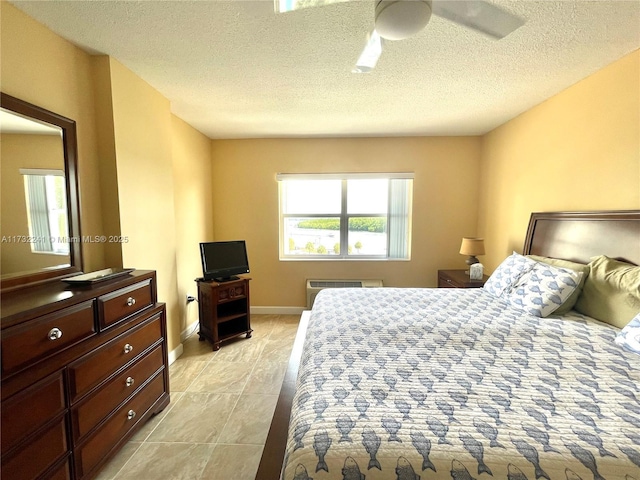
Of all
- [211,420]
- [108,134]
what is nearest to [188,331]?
[211,420]

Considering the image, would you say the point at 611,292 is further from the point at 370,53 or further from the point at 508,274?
the point at 370,53

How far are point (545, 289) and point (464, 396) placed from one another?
4.15 ft

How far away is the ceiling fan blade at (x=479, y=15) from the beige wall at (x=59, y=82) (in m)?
2.03

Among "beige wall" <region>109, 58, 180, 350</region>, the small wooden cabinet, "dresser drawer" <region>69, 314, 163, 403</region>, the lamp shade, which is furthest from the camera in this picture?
the lamp shade

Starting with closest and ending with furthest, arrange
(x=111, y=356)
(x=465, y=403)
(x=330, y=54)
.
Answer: (x=465, y=403) < (x=111, y=356) < (x=330, y=54)

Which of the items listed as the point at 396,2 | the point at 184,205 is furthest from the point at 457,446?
the point at 184,205

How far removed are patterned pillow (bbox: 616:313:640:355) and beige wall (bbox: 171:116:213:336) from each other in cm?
330

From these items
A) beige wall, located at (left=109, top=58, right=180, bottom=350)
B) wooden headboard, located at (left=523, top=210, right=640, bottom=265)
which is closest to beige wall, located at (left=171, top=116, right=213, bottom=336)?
beige wall, located at (left=109, top=58, right=180, bottom=350)

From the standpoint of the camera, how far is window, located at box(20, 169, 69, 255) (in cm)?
140

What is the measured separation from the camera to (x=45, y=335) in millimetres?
1115

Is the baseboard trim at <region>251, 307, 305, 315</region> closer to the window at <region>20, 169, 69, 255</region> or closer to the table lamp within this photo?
the table lamp

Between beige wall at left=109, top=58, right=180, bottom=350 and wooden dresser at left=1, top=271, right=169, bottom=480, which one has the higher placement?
beige wall at left=109, top=58, right=180, bottom=350

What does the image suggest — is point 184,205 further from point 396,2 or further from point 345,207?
point 396,2

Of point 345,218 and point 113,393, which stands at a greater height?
point 345,218
